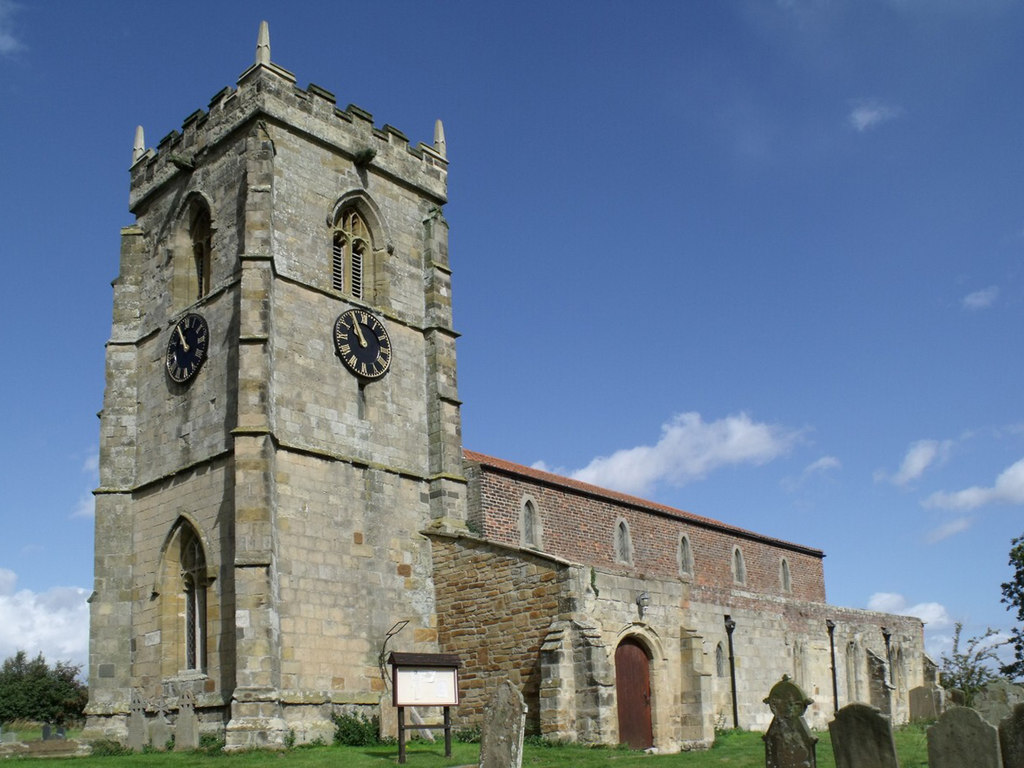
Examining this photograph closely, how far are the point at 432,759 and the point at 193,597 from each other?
26.4ft

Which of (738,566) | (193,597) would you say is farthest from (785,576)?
(193,597)

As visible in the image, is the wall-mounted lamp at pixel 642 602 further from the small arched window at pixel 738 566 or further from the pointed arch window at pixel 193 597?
the small arched window at pixel 738 566

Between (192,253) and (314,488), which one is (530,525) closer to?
(314,488)

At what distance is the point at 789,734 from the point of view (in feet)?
42.8

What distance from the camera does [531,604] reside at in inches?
876

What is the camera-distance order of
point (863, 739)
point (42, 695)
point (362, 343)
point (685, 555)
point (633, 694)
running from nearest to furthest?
point (863, 739) < point (633, 694) < point (362, 343) < point (685, 555) < point (42, 695)

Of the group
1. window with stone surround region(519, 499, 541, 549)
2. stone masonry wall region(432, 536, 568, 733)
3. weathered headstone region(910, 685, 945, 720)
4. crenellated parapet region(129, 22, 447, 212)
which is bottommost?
weathered headstone region(910, 685, 945, 720)

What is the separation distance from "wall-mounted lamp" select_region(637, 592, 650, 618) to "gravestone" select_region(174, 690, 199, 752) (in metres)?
9.49

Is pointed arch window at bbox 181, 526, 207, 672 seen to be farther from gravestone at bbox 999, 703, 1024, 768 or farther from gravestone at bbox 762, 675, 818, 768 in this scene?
gravestone at bbox 999, 703, 1024, 768

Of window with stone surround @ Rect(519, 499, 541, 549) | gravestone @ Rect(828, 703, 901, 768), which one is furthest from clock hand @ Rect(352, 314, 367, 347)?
gravestone @ Rect(828, 703, 901, 768)

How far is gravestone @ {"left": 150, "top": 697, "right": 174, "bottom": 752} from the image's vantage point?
2209 centimetres

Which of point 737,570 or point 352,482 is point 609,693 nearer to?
point 352,482

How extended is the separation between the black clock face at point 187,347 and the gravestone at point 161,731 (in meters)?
7.49

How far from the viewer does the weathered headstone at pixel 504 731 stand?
49.0ft
